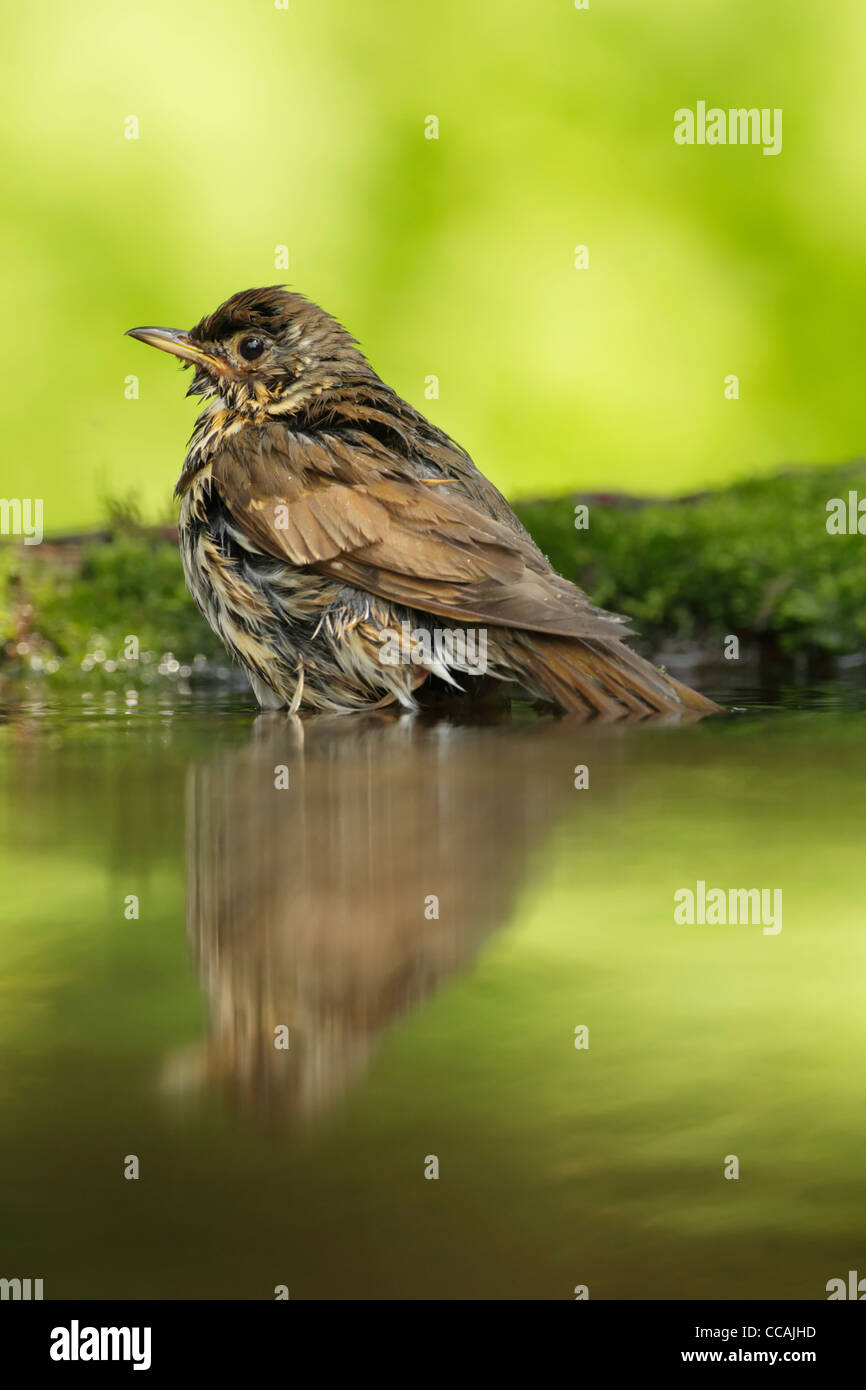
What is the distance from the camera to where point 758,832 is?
2994 mm

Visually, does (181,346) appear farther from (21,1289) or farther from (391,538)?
(21,1289)

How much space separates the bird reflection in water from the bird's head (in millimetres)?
1537

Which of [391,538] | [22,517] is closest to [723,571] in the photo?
[391,538]

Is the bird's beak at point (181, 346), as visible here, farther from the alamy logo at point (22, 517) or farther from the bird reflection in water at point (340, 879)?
the alamy logo at point (22, 517)

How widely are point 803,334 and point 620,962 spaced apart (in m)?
7.93

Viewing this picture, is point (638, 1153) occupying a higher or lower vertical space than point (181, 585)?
lower

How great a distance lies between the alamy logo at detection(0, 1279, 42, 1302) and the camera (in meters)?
1.31

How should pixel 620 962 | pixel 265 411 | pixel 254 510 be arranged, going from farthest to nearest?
pixel 265 411, pixel 254 510, pixel 620 962
